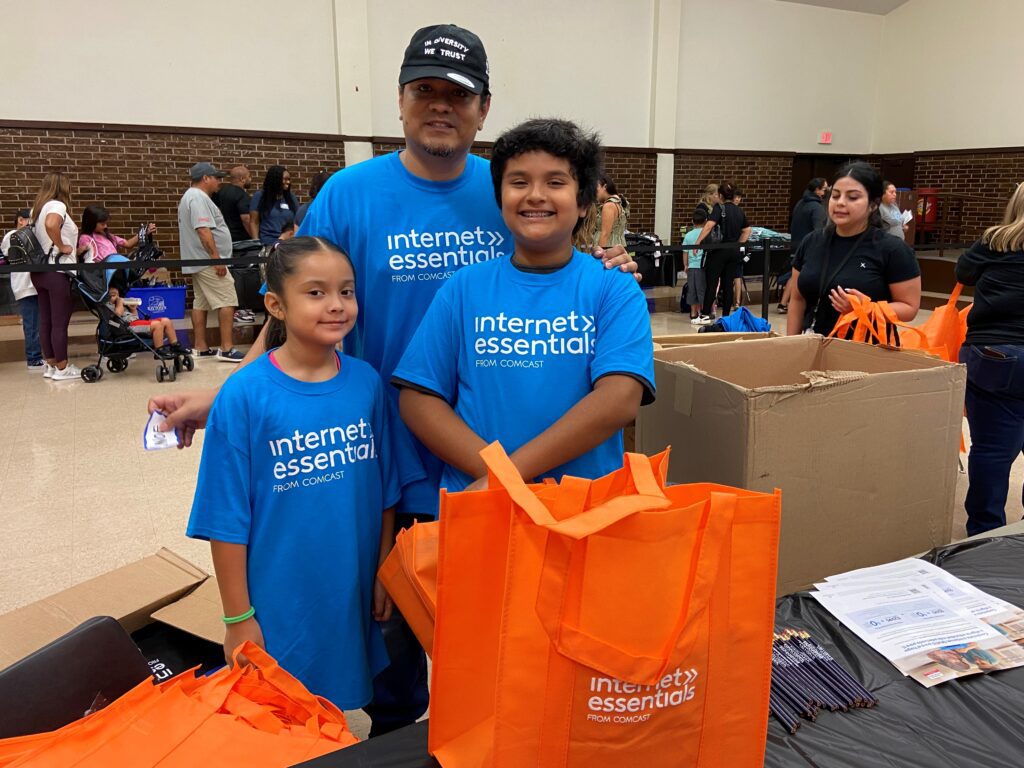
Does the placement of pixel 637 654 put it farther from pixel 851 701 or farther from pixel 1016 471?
pixel 1016 471

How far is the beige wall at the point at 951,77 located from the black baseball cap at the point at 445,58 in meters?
11.9

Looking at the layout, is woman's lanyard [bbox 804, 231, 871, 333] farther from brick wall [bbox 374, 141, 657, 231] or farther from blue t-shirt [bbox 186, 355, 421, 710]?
brick wall [bbox 374, 141, 657, 231]

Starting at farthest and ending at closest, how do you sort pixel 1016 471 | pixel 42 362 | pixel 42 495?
pixel 42 362, pixel 1016 471, pixel 42 495

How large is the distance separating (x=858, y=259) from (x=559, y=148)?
1847 millimetres

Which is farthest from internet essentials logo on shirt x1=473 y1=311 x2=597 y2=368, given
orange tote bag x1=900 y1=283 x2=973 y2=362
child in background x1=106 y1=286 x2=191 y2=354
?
child in background x1=106 y1=286 x2=191 y2=354

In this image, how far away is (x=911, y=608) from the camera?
1385mm

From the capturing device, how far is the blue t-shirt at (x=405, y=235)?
5.28 feet

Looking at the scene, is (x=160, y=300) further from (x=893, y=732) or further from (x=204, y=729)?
(x=893, y=732)

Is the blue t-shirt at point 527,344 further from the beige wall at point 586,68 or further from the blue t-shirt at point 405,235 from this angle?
the beige wall at point 586,68

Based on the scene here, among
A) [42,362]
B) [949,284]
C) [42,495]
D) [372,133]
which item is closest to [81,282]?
[42,362]

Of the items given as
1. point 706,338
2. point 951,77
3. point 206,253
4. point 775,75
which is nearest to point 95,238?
point 206,253

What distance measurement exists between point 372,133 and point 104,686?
28.6 feet

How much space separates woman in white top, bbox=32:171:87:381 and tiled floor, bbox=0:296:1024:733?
1.29 ft

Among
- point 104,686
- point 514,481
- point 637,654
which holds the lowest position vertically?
point 104,686
